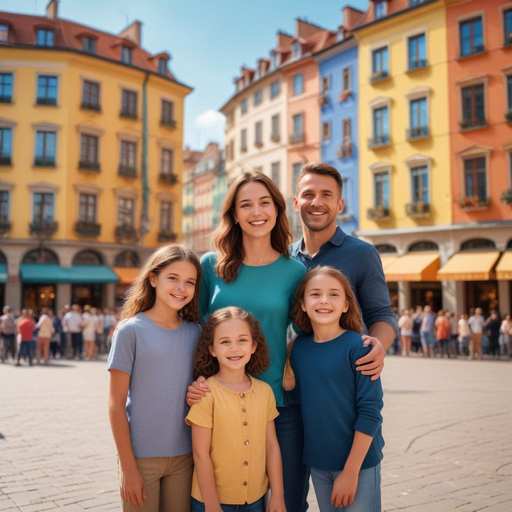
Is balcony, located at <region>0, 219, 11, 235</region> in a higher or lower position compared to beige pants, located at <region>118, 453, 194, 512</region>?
higher

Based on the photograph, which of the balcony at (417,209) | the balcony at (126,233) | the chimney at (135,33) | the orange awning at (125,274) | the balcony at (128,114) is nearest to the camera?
the balcony at (417,209)

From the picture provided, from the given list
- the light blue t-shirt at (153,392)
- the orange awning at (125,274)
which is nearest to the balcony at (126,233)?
the orange awning at (125,274)

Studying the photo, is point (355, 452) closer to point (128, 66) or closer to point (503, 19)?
point (503, 19)

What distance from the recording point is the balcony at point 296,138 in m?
35.9

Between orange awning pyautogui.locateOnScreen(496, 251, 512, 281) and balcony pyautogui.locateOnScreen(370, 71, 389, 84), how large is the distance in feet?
38.3

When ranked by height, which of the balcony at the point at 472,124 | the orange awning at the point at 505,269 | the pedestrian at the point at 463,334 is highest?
the balcony at the point at 472,124

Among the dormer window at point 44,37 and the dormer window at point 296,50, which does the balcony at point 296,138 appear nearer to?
the dormer window at point 296,50

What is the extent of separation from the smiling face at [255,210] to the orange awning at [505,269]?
2220cm

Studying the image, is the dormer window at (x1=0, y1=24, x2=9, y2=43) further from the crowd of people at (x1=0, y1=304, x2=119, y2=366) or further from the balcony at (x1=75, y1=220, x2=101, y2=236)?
the crowd of people at (x1=0, y1=304, x2=119, y2=366)

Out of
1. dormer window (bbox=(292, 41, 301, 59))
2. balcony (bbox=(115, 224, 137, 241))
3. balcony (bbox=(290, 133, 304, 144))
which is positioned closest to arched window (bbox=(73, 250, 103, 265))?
balcony (bbox=(115, 224, 137, 241))

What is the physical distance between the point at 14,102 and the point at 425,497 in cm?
3257

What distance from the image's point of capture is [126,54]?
36.8 metres

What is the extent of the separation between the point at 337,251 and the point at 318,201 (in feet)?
1.11

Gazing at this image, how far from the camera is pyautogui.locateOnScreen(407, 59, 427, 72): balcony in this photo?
28375 millimetres
